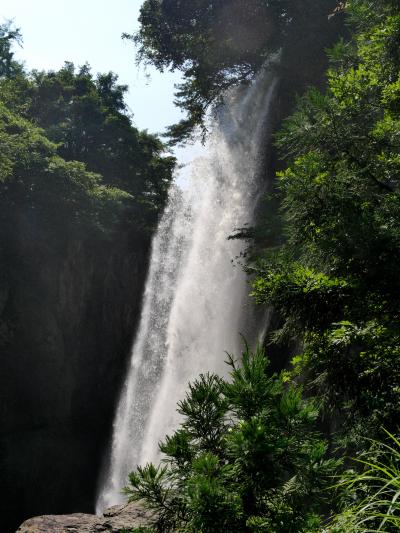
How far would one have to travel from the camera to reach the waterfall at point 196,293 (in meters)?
17.9

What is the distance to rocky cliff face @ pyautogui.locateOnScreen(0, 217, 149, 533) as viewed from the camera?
20250 mm

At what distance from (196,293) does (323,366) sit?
1376cm

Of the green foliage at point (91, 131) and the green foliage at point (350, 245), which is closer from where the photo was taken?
the green foliage at point (350, 245)

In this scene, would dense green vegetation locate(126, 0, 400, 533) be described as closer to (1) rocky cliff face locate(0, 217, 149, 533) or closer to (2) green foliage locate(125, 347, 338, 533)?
(2) green foliage locate(125, 347, 338, 533)

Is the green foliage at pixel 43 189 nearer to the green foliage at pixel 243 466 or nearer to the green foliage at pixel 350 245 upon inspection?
the green foliage at pixel 350 245

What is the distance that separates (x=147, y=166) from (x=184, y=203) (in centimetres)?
597

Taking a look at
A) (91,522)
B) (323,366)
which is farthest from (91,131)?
(323,366)

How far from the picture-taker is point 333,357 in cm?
575

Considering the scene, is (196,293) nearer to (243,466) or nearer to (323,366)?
(323,366)

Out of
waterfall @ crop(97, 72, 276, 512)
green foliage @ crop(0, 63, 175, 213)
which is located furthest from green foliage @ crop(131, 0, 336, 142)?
green foliage @ crop(0, 63, 175, 213)

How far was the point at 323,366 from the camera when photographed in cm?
607

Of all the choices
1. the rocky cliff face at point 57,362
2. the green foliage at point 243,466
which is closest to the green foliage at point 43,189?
the rocky cliff face at point 57,362

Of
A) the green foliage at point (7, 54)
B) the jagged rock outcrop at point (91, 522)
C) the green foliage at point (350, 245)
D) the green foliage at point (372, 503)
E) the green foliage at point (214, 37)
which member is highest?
the green foliage at point (7, 54)

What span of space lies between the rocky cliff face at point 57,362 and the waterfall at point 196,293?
5.02ft
